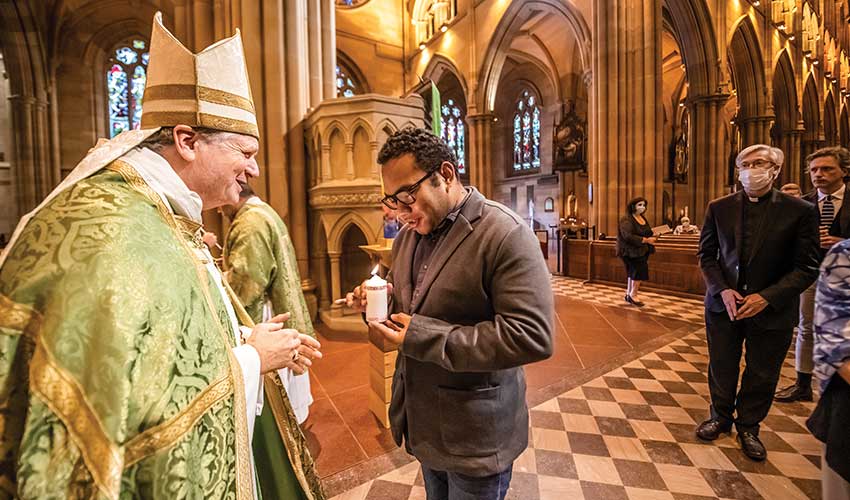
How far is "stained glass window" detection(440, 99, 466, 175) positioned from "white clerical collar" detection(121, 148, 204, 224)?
873 inches

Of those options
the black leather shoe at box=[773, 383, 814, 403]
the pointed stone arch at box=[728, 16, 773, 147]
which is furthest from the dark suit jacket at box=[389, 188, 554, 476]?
the pointed stone arch at box=[728, 16, 773, 147]

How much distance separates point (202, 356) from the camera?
835 millimetres

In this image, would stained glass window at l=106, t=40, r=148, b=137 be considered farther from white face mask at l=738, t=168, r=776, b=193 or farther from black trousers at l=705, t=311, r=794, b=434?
black trousers at l=705, t=311, r=794, b=434

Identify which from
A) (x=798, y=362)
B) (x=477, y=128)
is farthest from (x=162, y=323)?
(x=477, y=128)

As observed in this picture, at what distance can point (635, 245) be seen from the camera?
21.8 ft

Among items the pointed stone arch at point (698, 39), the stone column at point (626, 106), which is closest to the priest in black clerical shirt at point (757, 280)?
the stone column at point (626, 106)

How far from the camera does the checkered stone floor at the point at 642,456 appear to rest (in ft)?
7.36

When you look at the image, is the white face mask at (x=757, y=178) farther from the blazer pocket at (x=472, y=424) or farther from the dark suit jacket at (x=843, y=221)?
the blazer pocket at (x=472, y=424)

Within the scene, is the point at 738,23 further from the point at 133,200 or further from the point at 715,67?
the point at 133,200

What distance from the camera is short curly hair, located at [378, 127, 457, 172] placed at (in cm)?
122

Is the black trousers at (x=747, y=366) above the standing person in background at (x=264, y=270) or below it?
below

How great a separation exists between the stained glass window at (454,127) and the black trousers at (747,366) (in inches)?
815

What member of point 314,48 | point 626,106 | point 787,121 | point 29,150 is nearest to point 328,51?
point 314,48

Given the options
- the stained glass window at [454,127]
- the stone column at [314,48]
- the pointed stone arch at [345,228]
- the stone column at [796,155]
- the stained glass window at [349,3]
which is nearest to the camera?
the pointed stone arch at [345,228]
